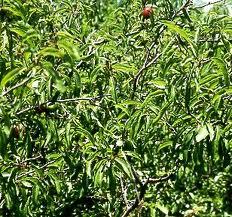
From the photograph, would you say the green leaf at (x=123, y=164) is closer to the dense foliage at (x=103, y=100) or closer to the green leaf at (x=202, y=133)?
the dense foliage at (x=103, y=100)

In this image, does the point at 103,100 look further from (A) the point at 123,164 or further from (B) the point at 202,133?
(B) the point at 202,133

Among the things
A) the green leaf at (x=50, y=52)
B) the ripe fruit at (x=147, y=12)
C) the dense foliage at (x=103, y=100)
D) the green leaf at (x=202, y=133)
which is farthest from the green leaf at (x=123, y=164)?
the ripe fruit at (x=147, y=12)

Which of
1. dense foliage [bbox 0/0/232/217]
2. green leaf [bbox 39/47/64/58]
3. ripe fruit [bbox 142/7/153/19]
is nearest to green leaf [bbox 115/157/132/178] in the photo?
dense foliage [bbox 0/0/232/217]

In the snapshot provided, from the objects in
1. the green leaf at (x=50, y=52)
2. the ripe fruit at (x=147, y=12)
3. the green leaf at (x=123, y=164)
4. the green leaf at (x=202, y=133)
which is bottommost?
the green leaf at (x=123, y=164)

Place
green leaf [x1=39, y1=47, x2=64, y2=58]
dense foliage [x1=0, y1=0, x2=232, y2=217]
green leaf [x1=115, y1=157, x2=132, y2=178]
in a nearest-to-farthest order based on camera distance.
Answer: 1. green leaf [x1=39, y1=47, x2=64, y2=58]
2. dense foliage [x1=0, y1=0, x2=232, y2=217]
3. green leaf [x1=115, y1=157, x2=132, y2=178]

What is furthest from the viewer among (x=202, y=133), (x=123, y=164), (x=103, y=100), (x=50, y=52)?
(x=103, y=100)

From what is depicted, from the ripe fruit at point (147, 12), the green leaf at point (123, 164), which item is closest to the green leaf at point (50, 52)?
the green leaf at point (123, 164)

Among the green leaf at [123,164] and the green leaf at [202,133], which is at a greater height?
the green leaf at [202,133]

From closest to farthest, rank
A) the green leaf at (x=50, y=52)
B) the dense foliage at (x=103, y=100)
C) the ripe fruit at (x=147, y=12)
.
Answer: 1. the green leaf at (x=50, y=52)
2. the dense foliage at (x=103, y=100)
3. the ripe fruit at (x=147, y=12)

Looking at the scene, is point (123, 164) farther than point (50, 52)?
Yes

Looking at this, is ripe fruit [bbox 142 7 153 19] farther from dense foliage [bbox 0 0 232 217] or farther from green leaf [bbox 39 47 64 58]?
green leaf [bbox 39 47 64 58]

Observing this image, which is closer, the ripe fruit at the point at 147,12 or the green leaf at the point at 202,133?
the green leaf at the point at 202,133

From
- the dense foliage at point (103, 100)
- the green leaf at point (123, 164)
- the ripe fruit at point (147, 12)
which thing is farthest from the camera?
the ripe fruit at point (147, 12)

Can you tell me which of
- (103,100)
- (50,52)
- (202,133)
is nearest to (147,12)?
(103,100)
